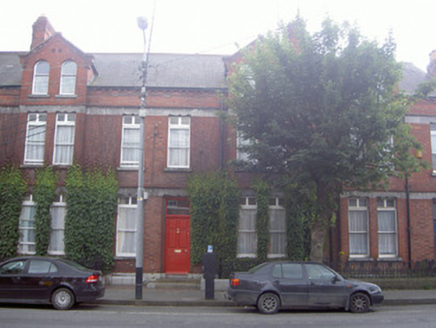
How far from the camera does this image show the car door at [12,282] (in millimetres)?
11125

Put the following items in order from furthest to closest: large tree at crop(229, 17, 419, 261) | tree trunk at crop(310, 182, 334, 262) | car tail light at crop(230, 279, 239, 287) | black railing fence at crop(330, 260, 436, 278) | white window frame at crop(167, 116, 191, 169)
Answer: white window frame at crop(167, 116, 191, 169) → black railing fence at crop(330, 260, 436, 278) → tree trunk at crop(310, 182, 334, 262) → large tree at crop(229, 17, 419, 261) → car tail light at crop(230, 279, 239, 287)

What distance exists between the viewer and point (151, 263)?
16.0 meters

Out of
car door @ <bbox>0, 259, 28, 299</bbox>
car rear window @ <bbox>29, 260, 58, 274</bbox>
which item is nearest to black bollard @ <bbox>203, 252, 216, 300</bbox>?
car rear window @ <bbox>29, 260, 58, 274</bbox>

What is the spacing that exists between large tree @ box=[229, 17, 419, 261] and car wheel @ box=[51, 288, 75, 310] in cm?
678

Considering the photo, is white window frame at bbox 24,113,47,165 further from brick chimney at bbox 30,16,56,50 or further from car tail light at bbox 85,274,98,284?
car tail light at bbox 85,274,98,284

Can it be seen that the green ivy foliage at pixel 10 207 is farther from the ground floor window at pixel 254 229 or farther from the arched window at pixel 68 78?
the ground floor window at pixel 254 229

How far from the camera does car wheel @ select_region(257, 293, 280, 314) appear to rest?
35.0ft

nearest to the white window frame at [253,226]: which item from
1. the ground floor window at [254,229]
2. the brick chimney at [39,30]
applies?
the ground floor window at [254,229]

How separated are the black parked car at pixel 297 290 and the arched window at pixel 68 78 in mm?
10781

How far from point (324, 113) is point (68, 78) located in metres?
10.9

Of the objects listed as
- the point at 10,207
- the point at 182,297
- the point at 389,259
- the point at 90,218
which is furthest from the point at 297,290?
the point at 10,207

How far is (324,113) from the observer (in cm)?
1193

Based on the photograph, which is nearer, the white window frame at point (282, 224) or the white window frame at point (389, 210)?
the white window frame at point (282, 224)

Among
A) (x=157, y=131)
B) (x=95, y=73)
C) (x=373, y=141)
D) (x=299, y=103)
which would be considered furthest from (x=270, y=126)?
(x=95, y=73)
